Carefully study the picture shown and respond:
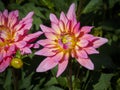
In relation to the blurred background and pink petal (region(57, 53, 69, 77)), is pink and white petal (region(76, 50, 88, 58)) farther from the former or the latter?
the blurred background

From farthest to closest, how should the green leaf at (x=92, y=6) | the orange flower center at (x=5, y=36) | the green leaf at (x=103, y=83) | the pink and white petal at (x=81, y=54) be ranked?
the green leaf at (x=92, y=6) → the green leaf at (x=103, y=83) → the orange flower center at (x=5, y=36) → the pink and white petal at (x=81, y=54)

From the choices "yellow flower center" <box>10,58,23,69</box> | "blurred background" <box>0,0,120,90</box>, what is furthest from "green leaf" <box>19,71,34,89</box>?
"yellow flower center" <box>10,58,23,69</box>

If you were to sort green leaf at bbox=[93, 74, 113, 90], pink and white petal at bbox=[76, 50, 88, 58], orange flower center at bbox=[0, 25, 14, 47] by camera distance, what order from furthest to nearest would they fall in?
green leaf at bbox=[93, 74, 113, 90]
orange flower center at bbox=[0, 25, 14, 47]
pink and white petal at bbox=[76, 50, 88, 58]

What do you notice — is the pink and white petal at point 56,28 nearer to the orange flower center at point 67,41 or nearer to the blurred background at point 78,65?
the orange flower center at point 67,41

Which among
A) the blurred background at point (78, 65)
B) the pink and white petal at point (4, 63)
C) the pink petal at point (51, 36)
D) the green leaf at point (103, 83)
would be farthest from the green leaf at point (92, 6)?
the pink and white petal at point (4, 63)

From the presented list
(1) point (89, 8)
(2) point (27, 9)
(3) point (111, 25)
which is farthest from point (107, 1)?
(2) point (27, 9)
